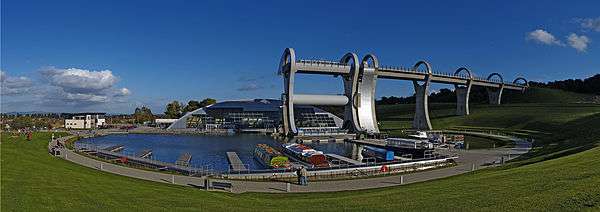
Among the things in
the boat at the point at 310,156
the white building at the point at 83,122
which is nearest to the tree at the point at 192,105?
the white building at the point at 83,122

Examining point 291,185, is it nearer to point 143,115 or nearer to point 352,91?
point 352,91

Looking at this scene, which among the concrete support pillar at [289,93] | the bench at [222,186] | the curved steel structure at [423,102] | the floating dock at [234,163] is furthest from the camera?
the curved steel structure at [423,102]

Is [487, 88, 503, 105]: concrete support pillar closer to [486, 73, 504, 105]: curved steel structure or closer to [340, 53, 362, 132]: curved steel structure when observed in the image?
[486, 73, 504, 105]: curved steel structure

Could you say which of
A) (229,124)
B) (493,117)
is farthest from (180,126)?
(493,117)

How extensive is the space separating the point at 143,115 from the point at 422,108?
4445 inches

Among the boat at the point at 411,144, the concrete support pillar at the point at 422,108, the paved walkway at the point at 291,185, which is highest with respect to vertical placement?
the concrete support pillar at the point at 422,108

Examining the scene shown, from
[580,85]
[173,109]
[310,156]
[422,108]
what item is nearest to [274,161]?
[310,156]

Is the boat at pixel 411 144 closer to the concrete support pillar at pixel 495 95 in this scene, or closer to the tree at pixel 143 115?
the concrete support pillar at pixel 495 95

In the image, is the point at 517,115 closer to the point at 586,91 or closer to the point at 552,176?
the point at 586,91

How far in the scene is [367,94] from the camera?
83.2m

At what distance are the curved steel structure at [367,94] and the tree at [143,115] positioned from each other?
9859 centimetres

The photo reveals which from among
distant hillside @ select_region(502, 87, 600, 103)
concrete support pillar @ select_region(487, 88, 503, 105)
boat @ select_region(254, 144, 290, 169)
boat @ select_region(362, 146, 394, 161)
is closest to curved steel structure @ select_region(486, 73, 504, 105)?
concrete support pillar @ select_region(487, 88, 503, 105)

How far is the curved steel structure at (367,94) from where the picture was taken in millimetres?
81375

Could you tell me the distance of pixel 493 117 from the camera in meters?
88.2
